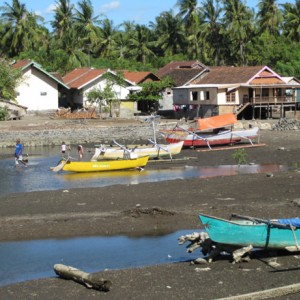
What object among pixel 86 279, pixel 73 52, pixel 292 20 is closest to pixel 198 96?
pixel 73 52

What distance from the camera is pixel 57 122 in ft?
183

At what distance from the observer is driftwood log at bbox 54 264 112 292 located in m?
13.4

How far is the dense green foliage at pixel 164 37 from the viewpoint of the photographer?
7994 cm

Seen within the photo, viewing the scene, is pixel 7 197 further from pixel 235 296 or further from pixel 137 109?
Answer: pixel 137 109

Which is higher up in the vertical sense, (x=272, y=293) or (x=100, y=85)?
(x=100, y=85)

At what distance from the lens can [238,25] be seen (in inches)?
3302

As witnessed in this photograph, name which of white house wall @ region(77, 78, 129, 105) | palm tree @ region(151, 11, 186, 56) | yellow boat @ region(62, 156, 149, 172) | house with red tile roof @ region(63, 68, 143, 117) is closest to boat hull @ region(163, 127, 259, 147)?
yellow boat @ region(62, 156, 149, 172)

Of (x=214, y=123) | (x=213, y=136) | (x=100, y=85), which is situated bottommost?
(x=213, y=136)

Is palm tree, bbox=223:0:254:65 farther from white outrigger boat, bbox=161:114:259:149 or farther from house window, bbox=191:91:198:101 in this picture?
white outrigger boat, bbox=161:114:259:149

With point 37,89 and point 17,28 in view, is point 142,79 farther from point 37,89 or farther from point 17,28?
point 17,28

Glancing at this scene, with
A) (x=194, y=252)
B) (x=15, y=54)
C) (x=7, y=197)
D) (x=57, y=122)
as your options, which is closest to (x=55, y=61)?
(x=15, y=54)

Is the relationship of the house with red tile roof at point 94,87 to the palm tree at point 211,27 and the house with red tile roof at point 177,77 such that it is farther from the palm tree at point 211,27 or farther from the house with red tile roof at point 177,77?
the palm tree at point 211,27

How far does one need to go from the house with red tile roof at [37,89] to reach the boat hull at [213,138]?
85.4 ft

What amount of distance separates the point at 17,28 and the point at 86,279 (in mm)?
70046
